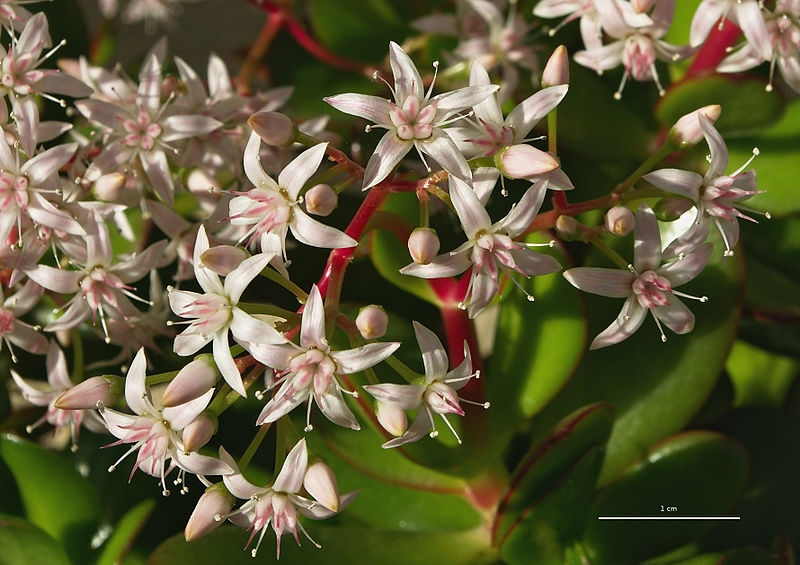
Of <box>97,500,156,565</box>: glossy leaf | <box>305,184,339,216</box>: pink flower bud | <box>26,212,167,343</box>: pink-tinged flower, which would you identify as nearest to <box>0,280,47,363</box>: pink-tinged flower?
<box>26,212,167,343</box>: pink-tinged flower

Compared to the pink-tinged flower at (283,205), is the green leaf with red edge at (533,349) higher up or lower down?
lower down

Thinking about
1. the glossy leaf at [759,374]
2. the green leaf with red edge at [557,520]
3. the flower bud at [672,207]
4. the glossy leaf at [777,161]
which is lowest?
the glossy leaf at [759,374]

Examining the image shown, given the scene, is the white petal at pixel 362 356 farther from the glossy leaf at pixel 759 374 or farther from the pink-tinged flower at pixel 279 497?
the glossy leaf at pixel 759 374

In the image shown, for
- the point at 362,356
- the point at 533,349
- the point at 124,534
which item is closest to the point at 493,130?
the point at 362,356

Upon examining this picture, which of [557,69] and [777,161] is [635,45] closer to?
[557,69]

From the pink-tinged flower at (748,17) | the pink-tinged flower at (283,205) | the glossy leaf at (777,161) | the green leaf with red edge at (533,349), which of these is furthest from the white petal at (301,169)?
the glossy leaf at (777,161)

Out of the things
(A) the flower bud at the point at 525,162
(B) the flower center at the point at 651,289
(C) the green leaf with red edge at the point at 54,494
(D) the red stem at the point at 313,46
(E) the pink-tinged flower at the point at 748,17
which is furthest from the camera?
(D) the red stem at the point at 313,46

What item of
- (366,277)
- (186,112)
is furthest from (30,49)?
(366,277)

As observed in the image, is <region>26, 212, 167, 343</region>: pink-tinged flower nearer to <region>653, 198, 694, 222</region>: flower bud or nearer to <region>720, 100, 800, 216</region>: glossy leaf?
<region>653, 198, 694, 222</region>: flower bud
